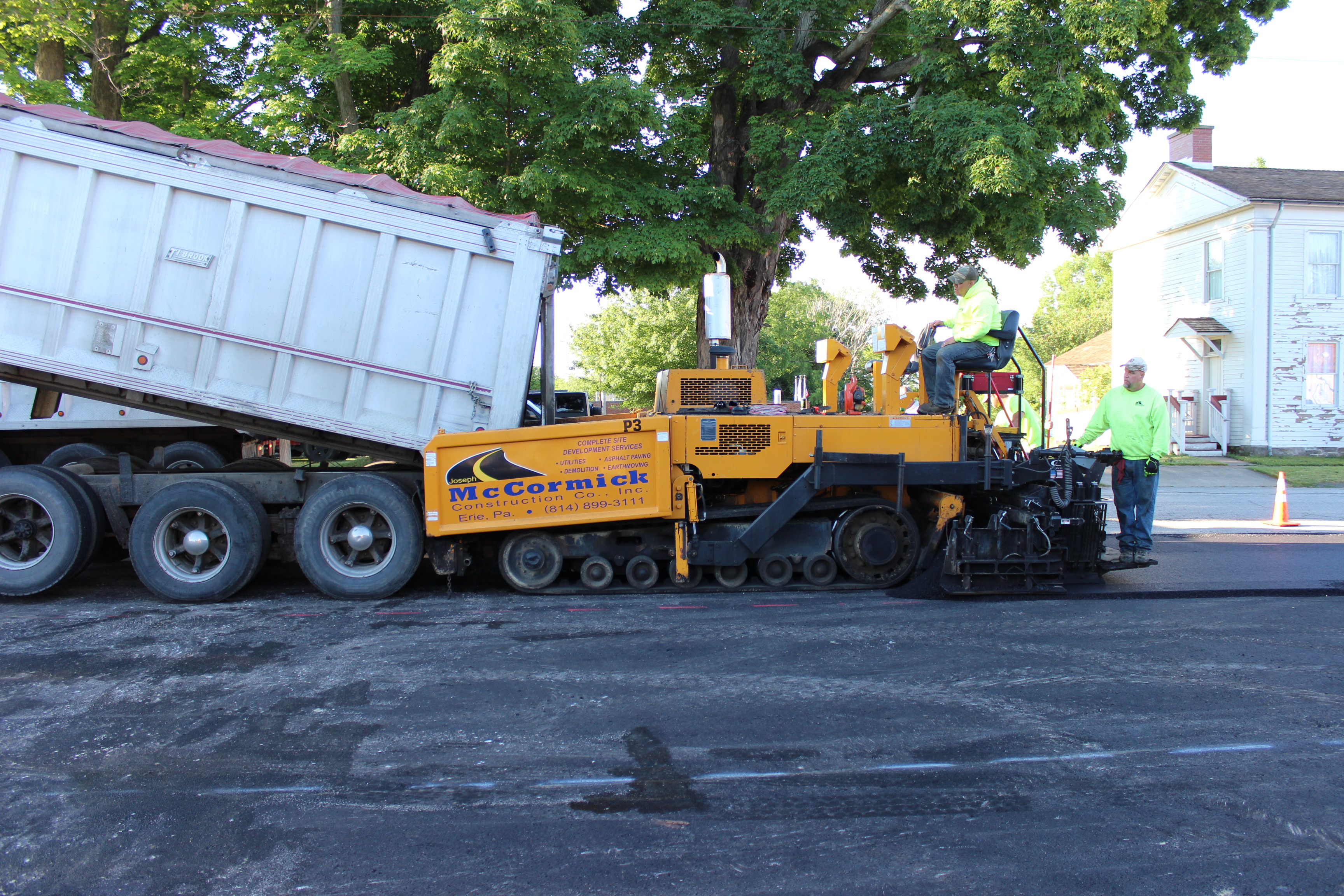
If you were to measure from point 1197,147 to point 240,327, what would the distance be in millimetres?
28982

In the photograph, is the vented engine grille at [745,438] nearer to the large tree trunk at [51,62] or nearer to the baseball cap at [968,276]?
the baseball cap at [968,276]

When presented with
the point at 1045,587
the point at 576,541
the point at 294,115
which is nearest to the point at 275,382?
the point at 576,541

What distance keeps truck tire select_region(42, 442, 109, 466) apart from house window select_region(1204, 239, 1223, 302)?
994 inches

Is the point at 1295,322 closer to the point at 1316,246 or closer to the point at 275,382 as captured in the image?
the point at 1316,246

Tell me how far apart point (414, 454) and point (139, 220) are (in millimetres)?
2539

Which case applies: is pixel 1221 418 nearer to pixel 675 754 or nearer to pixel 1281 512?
pixel 1281 512

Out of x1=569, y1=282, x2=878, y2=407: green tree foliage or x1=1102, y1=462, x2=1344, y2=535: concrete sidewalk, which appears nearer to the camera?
x1=1102, y1=462, x2=1344, y2=535: concrete sidewalk

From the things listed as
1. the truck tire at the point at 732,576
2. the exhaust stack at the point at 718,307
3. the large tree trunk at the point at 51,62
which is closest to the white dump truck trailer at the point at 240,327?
the exhaust stack at the point at 718,307

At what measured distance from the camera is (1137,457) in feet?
25.3

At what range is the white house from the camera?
22.5 metres

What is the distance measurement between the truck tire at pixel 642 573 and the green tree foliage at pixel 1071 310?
5322 centimetres

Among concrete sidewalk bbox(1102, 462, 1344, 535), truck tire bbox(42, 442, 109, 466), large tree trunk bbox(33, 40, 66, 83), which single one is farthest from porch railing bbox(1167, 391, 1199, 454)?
large tree trunk bbox(33, 40, 66, 83)

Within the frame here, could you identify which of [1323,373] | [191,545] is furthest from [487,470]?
[1323,373]

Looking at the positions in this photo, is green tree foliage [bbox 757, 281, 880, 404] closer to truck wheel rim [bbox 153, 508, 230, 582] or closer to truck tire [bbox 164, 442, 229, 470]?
truck tire [bbox 164, 442, 229, 470]
